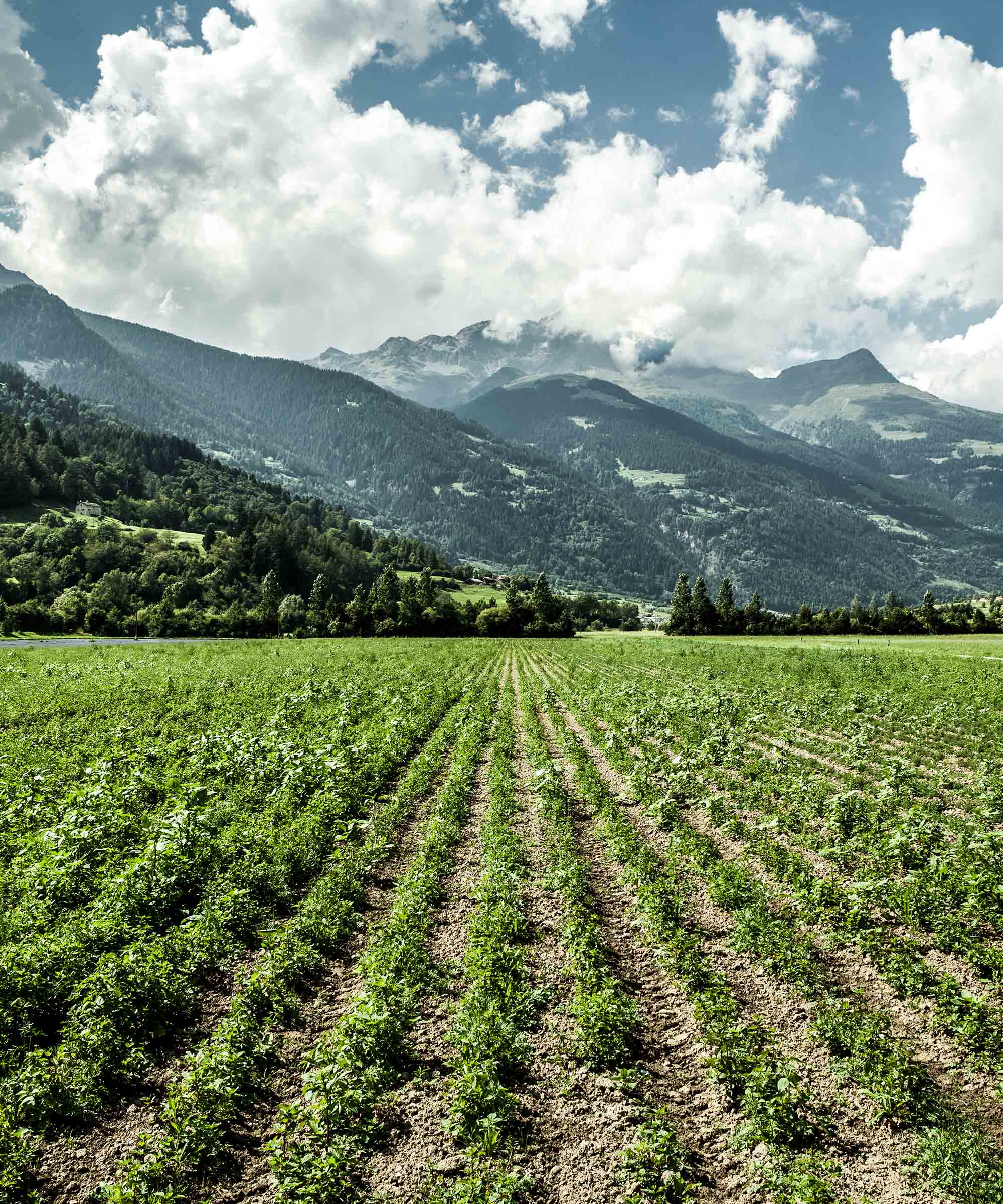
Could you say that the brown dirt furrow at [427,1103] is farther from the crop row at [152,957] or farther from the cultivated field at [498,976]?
the crop row at [152,957]

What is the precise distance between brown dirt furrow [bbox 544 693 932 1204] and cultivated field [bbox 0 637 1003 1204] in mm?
42

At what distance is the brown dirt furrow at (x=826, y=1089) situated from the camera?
22.7 ft

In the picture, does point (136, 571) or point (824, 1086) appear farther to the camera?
point (136, 571)

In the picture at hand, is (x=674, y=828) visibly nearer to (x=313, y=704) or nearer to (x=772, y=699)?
(x=772, y=699)

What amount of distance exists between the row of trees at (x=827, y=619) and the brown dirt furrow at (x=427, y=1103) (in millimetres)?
123149

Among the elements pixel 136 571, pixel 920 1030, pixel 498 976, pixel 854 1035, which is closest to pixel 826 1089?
pixel 854 1035

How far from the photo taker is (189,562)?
162 m

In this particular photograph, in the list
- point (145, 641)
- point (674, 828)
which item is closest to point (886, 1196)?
point (674, 828)

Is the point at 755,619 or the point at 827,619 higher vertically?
the point at 827,619

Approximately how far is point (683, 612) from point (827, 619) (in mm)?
29278

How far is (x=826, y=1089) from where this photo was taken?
8.26 meters

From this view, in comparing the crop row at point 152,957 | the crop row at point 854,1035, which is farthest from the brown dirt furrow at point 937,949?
the crop row at point 152,957

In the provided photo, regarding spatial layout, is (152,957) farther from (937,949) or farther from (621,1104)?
(937,949)

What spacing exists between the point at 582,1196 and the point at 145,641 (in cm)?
11819
